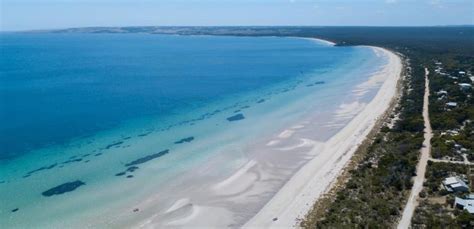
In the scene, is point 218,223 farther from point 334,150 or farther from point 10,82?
point 10,82

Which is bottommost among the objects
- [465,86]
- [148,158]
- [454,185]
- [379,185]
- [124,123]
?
[148,158]

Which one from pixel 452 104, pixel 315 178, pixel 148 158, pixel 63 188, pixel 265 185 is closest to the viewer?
pixel 265 185

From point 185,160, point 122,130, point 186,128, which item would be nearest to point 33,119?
point 122,130

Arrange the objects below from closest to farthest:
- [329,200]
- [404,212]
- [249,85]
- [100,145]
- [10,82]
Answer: [404,212], [329,200], [100,145], [249,85], [10,82]

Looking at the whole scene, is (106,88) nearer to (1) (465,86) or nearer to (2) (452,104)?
(2) (452,104)

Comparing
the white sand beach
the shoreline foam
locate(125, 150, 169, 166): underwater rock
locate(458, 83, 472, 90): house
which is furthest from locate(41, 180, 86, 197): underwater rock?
locate(458, 83, 472, 90): house

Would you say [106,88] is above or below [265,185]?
above

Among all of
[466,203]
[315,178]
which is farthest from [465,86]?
[466,203]

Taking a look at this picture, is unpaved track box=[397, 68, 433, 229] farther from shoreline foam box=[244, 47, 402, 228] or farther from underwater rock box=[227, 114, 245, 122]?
underwater rock box=[227, 114, 245, 122]
